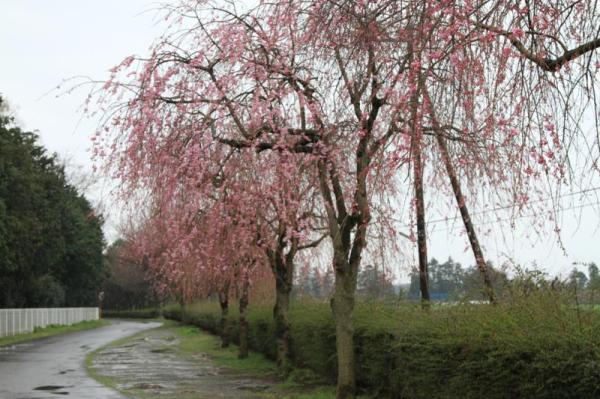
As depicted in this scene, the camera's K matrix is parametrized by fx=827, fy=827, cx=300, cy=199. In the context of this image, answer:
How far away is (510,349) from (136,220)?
26.4 ft

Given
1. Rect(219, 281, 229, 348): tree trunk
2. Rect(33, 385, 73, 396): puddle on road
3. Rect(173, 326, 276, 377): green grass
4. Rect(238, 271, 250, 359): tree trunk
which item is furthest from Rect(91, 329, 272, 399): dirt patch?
Rect(219, 281, 229, 348): tree trunk

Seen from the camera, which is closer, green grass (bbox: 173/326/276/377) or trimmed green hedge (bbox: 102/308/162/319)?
green grass (bbox: 173/326/276/377)

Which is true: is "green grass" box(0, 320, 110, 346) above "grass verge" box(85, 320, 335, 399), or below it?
above

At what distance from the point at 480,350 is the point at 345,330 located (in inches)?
185

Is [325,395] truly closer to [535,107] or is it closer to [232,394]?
[232,394]

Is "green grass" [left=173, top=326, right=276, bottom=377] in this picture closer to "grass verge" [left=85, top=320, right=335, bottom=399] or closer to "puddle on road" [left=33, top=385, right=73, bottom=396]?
"grass verge" [left=85, top=320, right=335, bottom=399]

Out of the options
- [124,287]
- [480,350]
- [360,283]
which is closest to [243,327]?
[360,283]

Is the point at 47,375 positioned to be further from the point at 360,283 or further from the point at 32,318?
the point at 32,318

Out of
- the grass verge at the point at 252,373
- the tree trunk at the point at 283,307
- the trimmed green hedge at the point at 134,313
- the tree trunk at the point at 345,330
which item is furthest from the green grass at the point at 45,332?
the tree trunk at the point at 345,330

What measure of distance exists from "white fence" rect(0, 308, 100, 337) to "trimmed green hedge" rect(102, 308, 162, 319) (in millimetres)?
22911

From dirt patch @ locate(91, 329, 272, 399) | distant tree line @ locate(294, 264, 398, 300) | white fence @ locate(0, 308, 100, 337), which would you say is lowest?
dirt patch @ locate(91, 329, 272, 399)

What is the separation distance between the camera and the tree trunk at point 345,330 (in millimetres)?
14555

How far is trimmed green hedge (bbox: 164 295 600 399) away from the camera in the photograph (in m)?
8.43

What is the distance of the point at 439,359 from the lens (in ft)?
37.6
